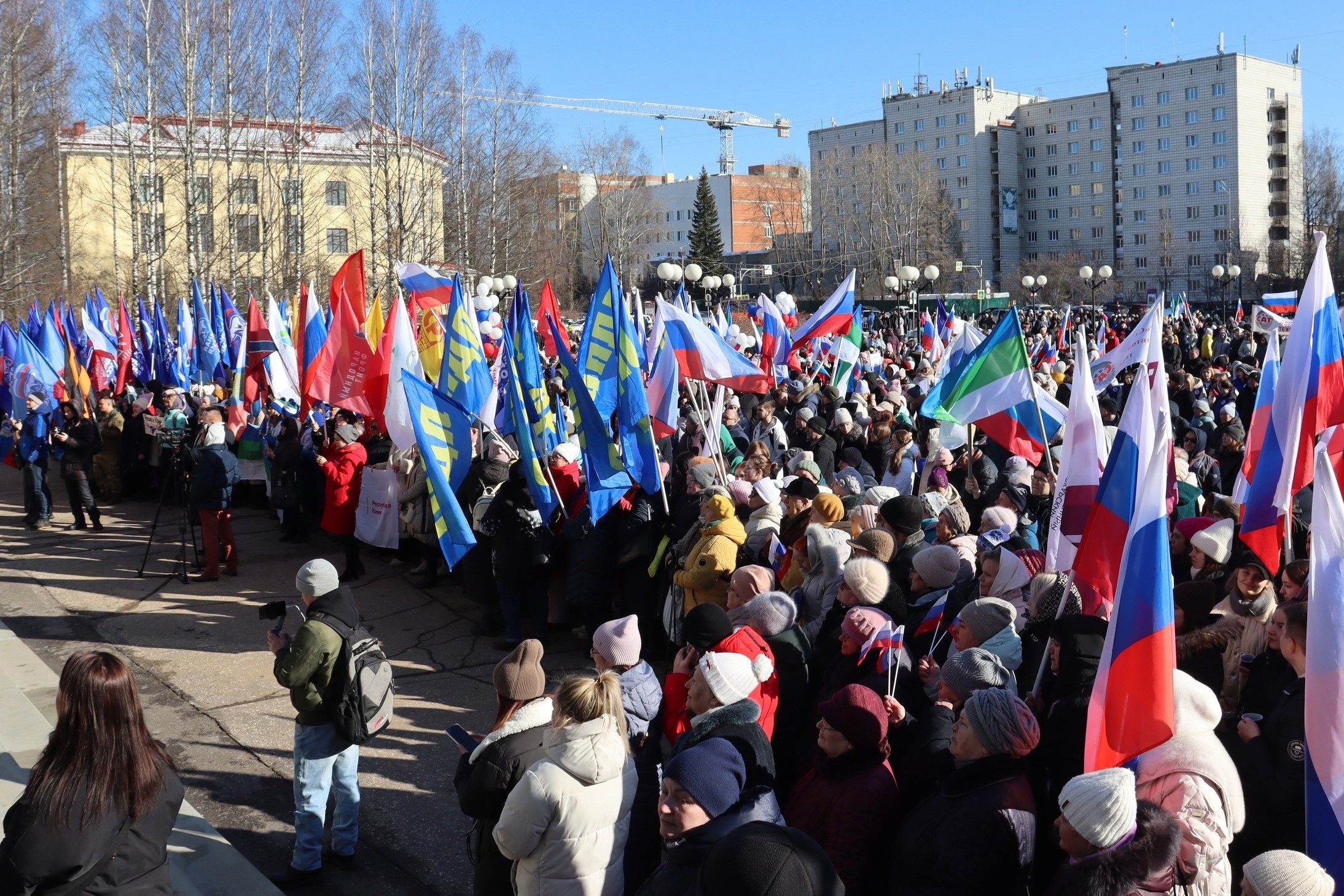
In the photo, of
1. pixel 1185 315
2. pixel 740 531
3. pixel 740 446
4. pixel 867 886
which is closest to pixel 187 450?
pixel 740 446

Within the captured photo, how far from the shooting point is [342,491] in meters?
10.5

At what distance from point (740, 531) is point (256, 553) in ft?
22.7

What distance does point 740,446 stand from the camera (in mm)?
12320

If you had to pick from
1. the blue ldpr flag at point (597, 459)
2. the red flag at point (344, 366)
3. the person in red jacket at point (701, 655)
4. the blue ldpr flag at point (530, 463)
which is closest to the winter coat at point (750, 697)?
the person in red jacket at point (701, 655)

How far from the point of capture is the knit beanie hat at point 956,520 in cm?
672

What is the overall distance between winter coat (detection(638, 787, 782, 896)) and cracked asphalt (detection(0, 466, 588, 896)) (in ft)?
7.25

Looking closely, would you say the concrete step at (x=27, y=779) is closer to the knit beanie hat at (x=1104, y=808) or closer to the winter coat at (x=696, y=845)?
the winter coat at (x=696, y=845)

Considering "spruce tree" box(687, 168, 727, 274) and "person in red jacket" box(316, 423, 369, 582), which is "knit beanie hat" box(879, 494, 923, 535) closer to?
"person in red jacket" box(316, 423, 369, 582)

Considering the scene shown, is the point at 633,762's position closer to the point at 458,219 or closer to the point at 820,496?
the point at 820,496

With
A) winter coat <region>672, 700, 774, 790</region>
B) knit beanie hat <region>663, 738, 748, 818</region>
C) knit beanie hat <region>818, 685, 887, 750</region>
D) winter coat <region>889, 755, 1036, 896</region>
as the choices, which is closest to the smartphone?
winter coat <region>672, 700, 774, 790</region>

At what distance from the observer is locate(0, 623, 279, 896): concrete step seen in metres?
5.11

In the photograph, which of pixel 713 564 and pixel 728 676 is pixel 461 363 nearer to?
pixel 713 564

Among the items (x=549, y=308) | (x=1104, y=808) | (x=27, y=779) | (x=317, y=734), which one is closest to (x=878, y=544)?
(x=317, y=734)

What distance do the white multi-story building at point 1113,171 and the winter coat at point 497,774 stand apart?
237 ft
